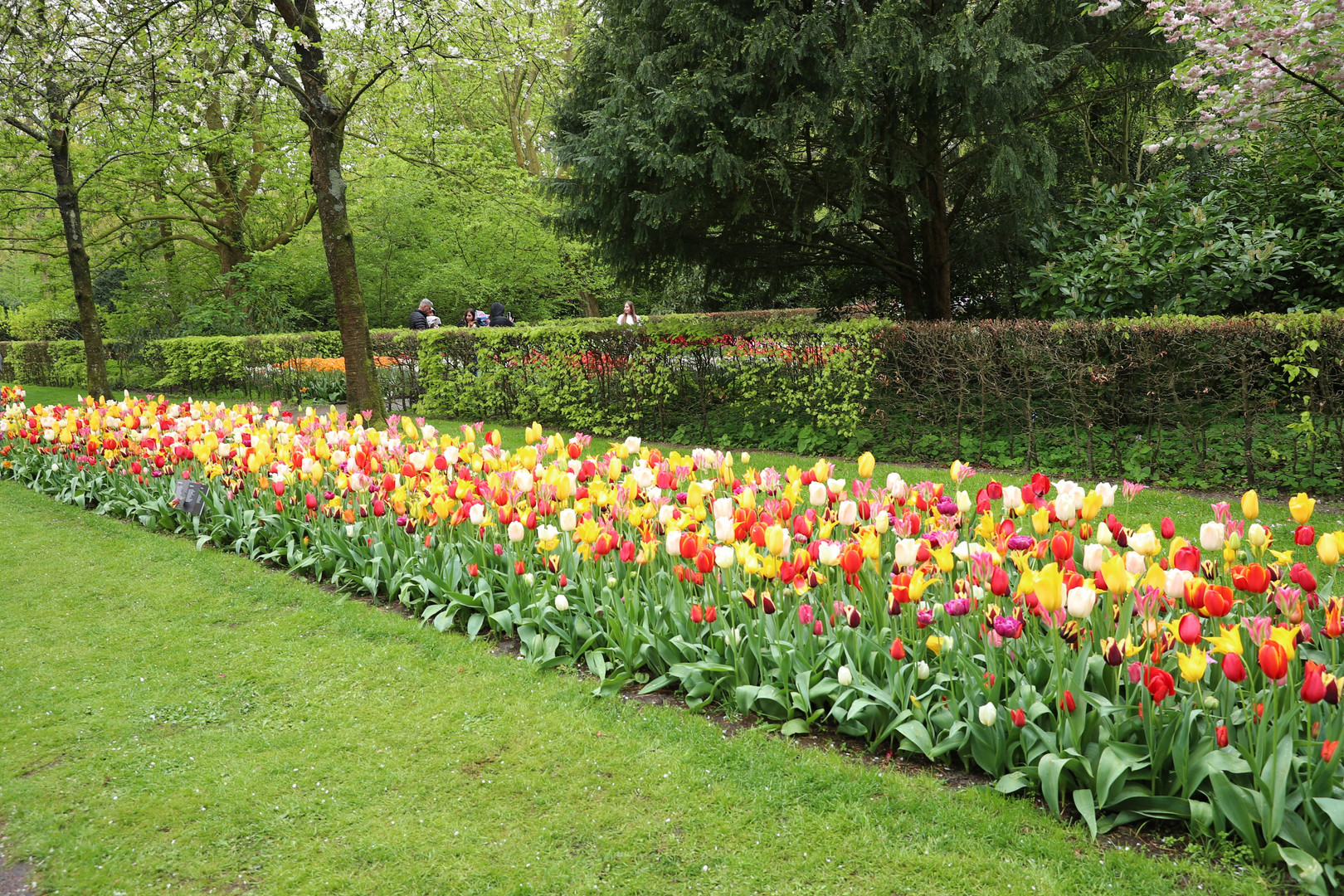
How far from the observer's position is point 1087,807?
251 centimetres

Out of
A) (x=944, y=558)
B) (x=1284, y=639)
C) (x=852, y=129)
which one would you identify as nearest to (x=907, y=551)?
(x=944, y=558)

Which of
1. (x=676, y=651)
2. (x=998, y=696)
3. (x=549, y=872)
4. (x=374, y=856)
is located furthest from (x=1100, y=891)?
(x=374, y=856)

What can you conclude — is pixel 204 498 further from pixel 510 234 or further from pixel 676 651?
pixel 510 234

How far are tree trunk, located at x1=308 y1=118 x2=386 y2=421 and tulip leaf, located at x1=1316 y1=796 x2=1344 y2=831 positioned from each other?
8421mm

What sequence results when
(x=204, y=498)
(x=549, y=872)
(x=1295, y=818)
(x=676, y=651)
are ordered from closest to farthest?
(x=1295, y=818), (x=549, y=872), (x=676, y=651), (x=204, y=498)

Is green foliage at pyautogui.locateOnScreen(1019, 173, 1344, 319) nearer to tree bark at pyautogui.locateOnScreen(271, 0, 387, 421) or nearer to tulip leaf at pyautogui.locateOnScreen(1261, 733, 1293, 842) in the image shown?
tulip leaf at pyautogui.locateOnScreen(1261, 733, 1293, 842)

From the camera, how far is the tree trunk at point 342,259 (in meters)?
8.75

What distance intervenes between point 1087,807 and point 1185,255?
25.5 ft

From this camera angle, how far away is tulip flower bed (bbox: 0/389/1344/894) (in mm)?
2461

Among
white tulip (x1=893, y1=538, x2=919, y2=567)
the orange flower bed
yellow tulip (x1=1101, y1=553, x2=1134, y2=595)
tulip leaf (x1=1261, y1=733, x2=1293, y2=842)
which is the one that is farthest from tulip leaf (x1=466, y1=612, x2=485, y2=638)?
the orange flower bed

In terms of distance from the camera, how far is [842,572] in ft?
12.0

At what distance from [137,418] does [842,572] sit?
664cm

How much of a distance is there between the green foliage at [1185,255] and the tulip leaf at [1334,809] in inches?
278

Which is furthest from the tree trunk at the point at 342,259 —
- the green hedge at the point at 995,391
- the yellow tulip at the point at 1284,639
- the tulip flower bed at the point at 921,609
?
the yellow tulip at the point at 1284,639
